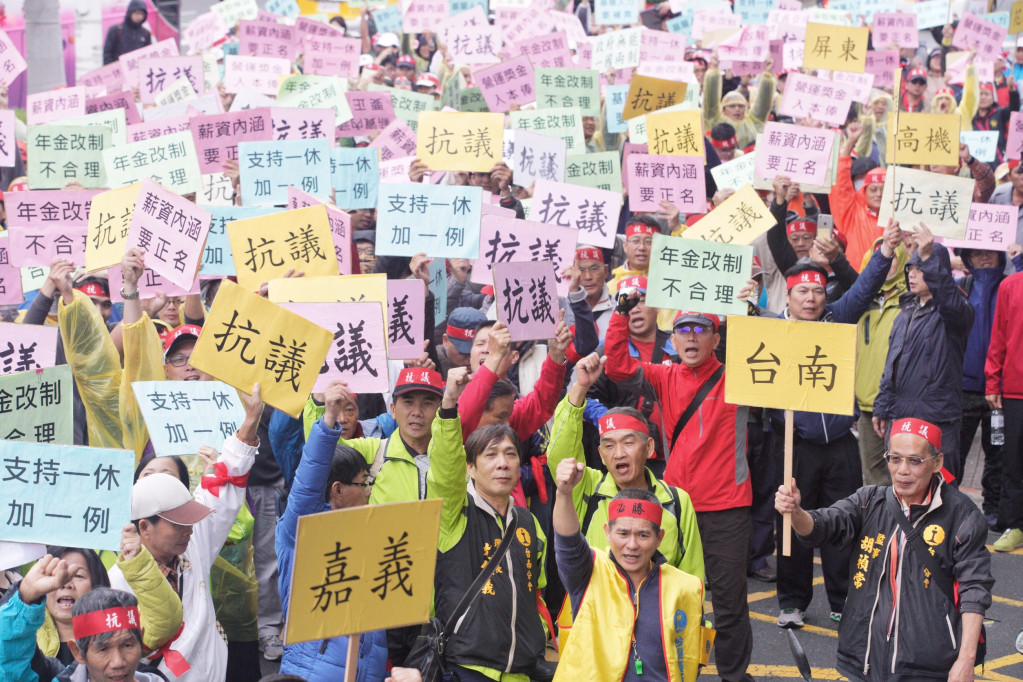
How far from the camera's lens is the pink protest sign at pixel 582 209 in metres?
8.69

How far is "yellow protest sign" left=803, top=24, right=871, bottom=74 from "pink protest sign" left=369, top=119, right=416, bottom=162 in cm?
388

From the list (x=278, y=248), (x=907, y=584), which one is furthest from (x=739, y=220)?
(x=907, y=584)

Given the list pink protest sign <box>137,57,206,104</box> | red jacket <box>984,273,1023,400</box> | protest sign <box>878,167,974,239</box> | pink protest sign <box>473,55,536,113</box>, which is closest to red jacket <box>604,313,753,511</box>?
protest sign <box>878,167,974,239</box>

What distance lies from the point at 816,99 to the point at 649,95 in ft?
5.36

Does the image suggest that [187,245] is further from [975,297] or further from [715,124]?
[715,124]

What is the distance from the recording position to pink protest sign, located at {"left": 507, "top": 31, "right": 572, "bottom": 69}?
1323cm

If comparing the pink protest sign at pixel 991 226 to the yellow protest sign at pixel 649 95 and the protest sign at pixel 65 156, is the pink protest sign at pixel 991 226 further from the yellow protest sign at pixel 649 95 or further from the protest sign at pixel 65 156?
the protest sign at pixel 65 156

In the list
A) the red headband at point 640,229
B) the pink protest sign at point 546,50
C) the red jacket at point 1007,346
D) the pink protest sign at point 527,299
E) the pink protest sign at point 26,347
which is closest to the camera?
the pink protest sign at point 26,347

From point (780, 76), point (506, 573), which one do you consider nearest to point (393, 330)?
point (506, 573)

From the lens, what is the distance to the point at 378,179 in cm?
934

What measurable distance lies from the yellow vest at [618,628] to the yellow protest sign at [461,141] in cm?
541

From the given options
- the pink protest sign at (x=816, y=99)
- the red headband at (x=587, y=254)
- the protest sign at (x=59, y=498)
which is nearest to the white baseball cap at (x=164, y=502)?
the protest sign at (x=59, y=498)

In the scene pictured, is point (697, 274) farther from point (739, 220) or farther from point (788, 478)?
point (788, 478)

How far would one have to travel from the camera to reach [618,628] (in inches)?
182
